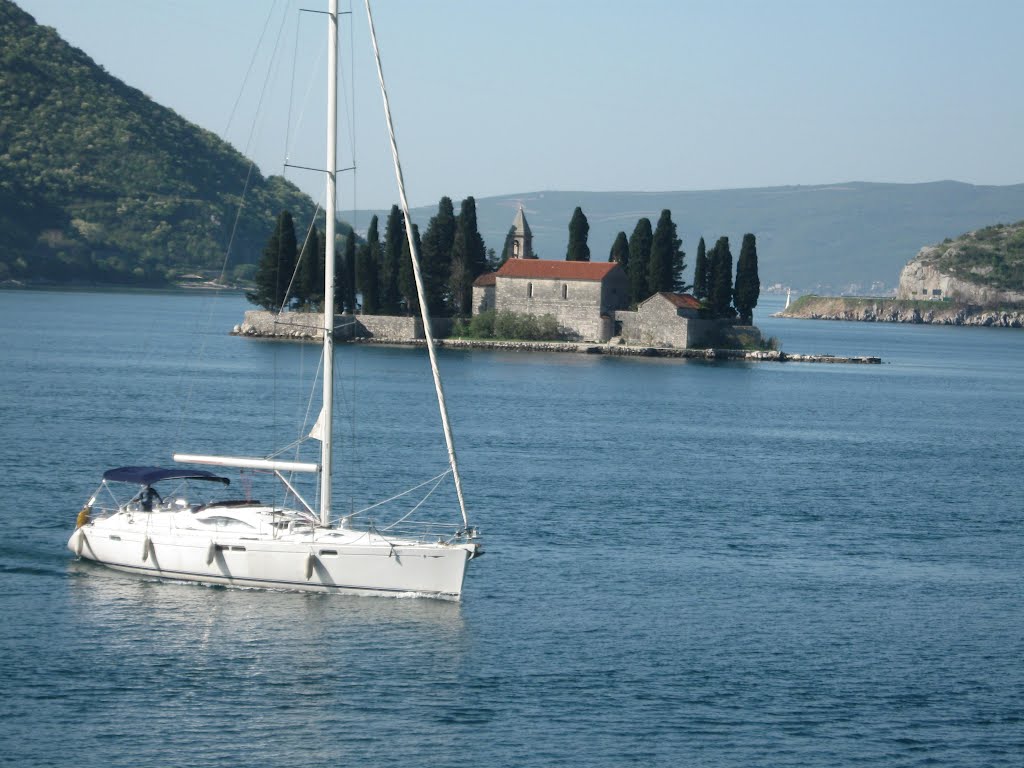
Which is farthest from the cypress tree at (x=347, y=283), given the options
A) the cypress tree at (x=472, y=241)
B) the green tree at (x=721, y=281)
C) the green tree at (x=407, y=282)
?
the green tree at (x=721, y=281)

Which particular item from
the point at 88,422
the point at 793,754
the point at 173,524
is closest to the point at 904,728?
the point at 793,754

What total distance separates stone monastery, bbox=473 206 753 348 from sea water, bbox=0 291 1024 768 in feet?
126

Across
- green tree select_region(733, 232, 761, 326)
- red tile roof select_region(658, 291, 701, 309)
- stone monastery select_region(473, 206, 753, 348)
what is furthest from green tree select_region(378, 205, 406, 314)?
green tree select_region(733, 232, 761, 326)

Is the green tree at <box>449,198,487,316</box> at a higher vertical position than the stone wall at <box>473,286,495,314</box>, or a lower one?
higher

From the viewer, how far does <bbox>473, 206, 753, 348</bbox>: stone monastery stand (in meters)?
90.9

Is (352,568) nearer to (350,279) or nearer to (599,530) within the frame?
(599,530)

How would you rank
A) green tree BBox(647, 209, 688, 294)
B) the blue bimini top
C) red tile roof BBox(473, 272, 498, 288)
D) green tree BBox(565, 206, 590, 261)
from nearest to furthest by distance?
the blue bimini top, green tree BBox(647, 209, 688, 294), red tile roof BBox(473, 272, 498, 288), green tree BBox(565, 206, 590, 261)

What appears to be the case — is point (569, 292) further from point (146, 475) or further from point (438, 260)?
point (146, 475)

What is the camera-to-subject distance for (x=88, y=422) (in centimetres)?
4581

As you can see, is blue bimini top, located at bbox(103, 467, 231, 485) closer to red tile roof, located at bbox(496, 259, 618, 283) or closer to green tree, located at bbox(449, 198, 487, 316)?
red tile roof, located at bbox(496, 259, 618, 283)

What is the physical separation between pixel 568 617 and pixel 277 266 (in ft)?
237

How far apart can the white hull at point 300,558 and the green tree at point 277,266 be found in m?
67.4

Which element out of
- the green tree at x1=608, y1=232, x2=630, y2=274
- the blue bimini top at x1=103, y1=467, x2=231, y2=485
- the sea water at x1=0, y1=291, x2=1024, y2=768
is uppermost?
the green tree at x1=608, y1=232, x2=630, y2=274

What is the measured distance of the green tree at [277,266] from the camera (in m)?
94.2
